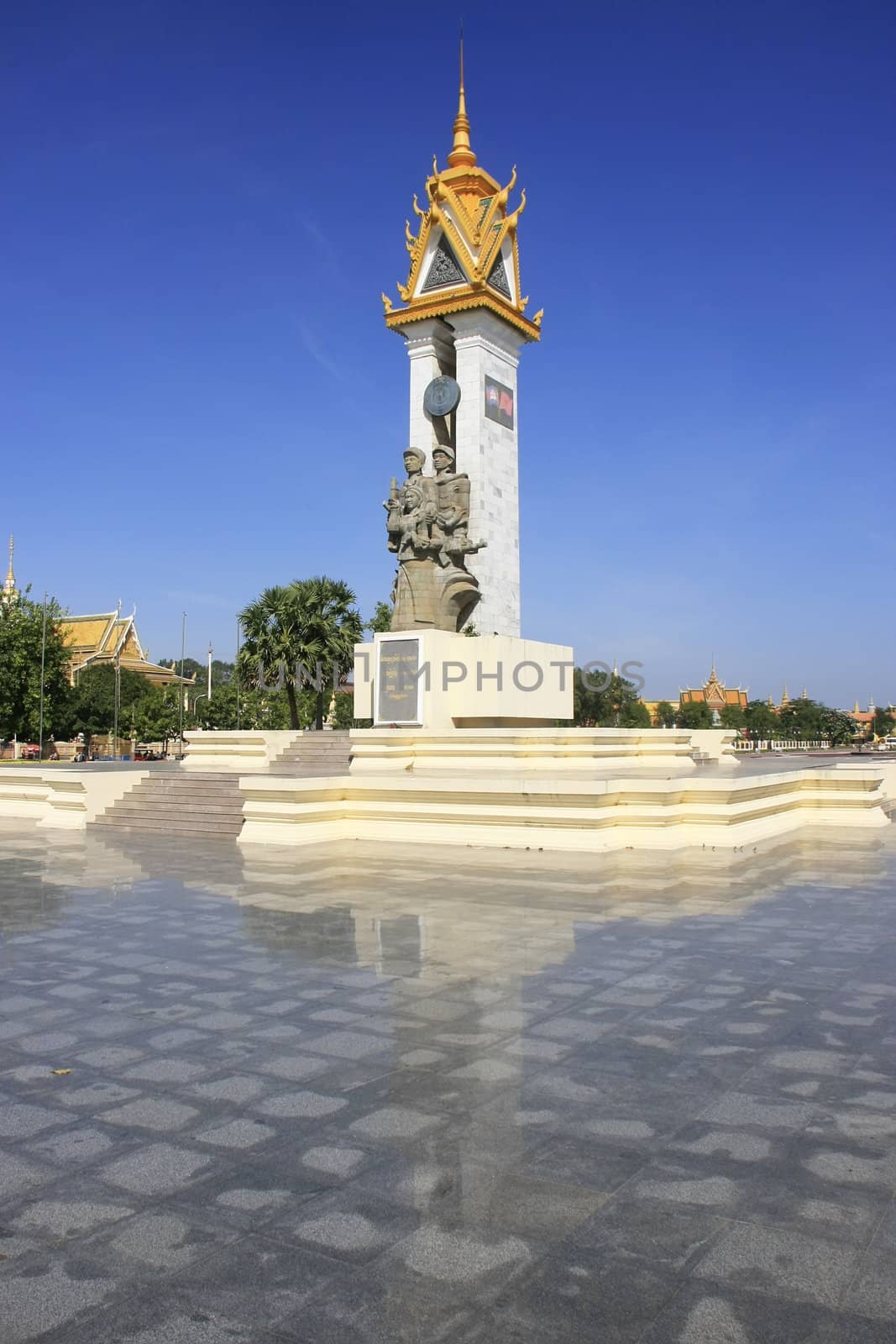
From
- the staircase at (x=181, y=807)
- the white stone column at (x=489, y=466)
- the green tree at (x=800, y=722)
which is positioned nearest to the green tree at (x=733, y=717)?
the green tree at (x=800, y=722)

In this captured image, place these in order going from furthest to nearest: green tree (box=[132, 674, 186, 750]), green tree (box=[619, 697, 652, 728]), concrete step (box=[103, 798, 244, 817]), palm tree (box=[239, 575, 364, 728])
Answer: green tree (box=[619, 697, 652, 728]) < green tree (box=[132, 674, 186, 750]) < palm tree (box=[239, 575, 364, 728]) < concrete step (box=[103, 798, 244, 817])

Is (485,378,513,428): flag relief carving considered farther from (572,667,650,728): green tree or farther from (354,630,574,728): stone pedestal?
(572,667,650,728): green tree

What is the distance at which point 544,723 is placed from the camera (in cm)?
2442

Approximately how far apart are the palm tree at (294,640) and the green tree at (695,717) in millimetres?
56755

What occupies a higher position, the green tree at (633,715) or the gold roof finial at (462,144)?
the gold roof finial at (462,144)

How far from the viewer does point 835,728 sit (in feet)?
277

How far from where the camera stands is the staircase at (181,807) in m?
13.6

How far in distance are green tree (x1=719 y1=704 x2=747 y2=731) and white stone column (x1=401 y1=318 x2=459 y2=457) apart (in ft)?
191

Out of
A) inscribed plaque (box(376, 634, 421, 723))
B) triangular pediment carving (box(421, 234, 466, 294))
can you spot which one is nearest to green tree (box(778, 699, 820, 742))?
triangular pediment carving (box(421, 234, 466, 294))

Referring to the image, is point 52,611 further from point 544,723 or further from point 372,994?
point 372,994

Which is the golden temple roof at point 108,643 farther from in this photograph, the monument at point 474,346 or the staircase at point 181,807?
the staircase at point 181,807

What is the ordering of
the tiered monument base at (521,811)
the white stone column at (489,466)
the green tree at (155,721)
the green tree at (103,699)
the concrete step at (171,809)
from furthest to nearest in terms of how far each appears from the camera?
the green tree at (103,699) → the green tree at (155,721) → the white stone column at (489,466) → the concrete step at (171,809) → the tiered monument base at (521,811)

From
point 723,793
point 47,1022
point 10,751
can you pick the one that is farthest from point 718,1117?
point 10,751

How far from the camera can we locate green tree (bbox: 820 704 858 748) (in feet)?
274
